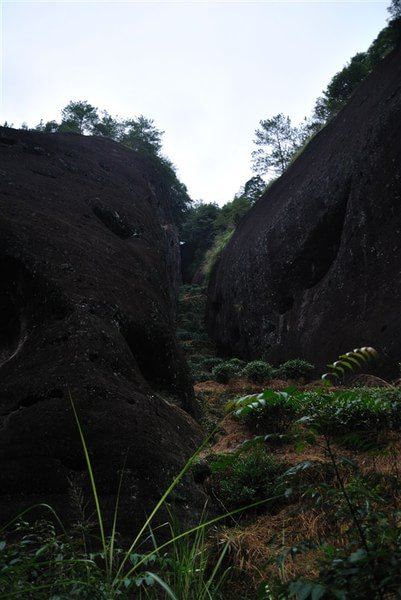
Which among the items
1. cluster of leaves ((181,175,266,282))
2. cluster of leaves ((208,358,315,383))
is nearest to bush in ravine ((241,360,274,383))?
cluster of leaves ((208,358,315,383))

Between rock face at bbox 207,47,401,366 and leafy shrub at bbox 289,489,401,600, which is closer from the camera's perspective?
leafy shrub at bbox 289,489,401,600

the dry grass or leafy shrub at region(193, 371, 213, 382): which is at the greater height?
the dry grass

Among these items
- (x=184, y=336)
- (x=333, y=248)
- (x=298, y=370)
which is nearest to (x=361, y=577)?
(x=298, y=370)

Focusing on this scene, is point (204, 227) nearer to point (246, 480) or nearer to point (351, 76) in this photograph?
point (351, 76)

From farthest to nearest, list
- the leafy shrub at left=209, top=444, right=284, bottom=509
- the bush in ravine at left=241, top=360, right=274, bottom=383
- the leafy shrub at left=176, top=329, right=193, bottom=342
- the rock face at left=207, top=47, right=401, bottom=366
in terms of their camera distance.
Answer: the leafy shrub at left=176, top=329, right=193, bottom=342
the bush in ravine at left=241, top=360, right=274, bottom=383
the rock face at left=207, top=47, right=401, bottom=366
the leafy shrub at left=209, top=444, right=284, bottom=509

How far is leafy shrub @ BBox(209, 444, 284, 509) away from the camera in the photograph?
4.64m

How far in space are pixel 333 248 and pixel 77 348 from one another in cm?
967

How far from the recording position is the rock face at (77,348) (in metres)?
4.09

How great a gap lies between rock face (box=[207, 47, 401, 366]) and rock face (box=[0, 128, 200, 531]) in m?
4.48

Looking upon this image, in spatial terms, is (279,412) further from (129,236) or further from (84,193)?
(84,193)

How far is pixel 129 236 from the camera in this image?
1084cm

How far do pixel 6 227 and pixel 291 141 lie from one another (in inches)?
1316

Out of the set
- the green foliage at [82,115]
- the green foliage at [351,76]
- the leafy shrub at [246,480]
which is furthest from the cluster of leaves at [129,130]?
the leafy shrub at [246,480]

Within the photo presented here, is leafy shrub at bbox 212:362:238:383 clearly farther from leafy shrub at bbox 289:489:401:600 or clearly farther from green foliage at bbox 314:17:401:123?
green foliage at bbox 314:17:401:123
